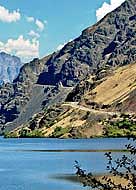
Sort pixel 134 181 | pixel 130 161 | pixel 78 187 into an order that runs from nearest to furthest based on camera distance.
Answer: pixel 134 181
pixel 130 161
pixel 78 187

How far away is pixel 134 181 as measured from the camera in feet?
62.8

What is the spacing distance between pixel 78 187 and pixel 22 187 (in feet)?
33.3

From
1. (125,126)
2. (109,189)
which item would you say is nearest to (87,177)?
(109,189)

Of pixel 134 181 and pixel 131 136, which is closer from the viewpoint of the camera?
pixel 134 181

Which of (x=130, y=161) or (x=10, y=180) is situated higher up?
(x=130, y=161)

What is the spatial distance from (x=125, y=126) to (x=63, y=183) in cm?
7115

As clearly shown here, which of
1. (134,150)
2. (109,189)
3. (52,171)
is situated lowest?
(52,171)

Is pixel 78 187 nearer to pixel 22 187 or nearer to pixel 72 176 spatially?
pixel 22 187

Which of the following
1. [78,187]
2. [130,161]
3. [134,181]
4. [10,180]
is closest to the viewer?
[134,181]

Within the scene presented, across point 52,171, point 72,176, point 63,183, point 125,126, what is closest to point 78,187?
point 63,183

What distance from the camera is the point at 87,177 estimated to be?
20.2 metres

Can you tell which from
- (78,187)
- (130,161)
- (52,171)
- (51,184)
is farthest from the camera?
(52,171)

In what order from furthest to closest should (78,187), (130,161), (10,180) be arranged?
(10,180)
(78,187)
(130,161)

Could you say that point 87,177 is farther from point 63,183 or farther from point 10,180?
point 10,180
